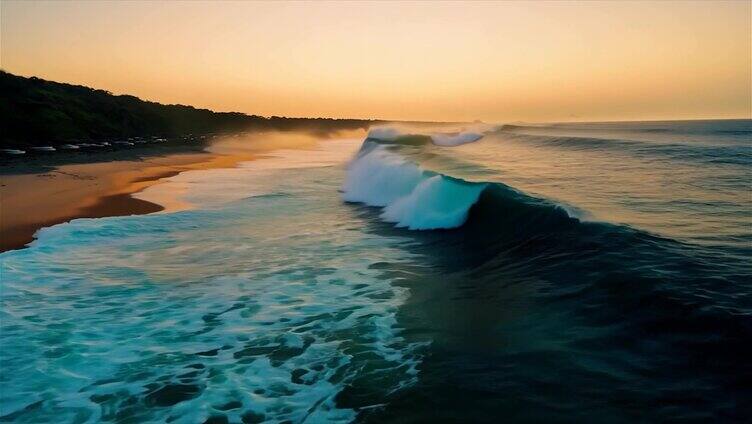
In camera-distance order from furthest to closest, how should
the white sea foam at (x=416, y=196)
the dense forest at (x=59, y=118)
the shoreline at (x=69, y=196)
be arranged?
the dense forest at (x=59, y=118), the shoreline at (x=69, y=196), the white sea foam at (x=416, y=196)

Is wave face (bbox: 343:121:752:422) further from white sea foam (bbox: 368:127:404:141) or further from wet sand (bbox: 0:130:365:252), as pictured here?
white sea foam (bbox: 368:127:404:141)

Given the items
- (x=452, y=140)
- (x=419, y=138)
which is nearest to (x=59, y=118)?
(x=419, y=138)

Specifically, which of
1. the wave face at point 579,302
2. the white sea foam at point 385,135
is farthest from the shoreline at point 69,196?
the white sea foam at point 385,135

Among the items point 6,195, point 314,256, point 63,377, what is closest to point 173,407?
point 63,377

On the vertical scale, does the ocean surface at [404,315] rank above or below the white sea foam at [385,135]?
below

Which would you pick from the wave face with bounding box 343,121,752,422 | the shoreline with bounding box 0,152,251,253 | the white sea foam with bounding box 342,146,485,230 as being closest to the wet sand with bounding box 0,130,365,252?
the shoreline with bounding box 0,152,251,253

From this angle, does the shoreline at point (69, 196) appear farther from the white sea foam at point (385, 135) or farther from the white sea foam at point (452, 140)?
the white sea foam at point (385, 135)

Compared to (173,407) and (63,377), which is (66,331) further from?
(173,407)

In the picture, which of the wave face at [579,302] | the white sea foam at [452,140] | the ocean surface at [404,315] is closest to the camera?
the wave face at [579,302]

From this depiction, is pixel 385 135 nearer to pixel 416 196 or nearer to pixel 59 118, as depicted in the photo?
pixel 59 118
